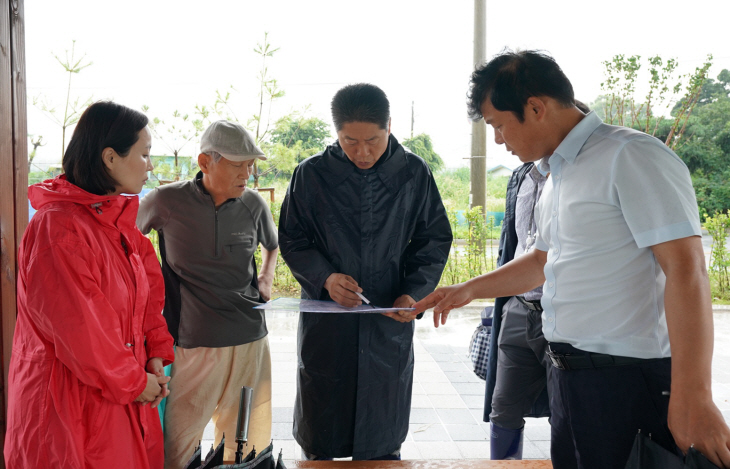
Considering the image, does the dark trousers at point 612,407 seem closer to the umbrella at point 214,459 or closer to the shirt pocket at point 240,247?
the umbrella at point 214,459

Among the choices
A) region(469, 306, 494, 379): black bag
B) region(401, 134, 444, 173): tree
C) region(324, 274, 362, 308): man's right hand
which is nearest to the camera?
region(324, 274, 362, 308): man's right hand

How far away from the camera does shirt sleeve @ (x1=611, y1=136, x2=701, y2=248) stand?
1.12 meters

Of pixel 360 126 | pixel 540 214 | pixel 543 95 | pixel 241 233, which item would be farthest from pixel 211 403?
pixel 543 95

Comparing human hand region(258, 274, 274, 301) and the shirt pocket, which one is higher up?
the shirt pocket

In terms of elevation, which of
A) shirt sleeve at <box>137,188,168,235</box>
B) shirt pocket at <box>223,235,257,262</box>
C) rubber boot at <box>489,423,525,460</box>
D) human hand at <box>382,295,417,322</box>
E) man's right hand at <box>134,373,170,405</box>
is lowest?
rubber boot at <box>489,423,525,460</box>

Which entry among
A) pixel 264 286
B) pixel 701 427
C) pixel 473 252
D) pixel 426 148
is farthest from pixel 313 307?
pixel 426 148

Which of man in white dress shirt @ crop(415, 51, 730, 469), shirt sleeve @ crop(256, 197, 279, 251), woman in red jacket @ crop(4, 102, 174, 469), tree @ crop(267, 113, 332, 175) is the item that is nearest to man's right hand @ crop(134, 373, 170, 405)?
woman in red jacket @ crop(4, 102, 174, 469)

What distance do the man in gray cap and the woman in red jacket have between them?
493 millimetres

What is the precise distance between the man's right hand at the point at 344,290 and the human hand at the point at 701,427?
102cm

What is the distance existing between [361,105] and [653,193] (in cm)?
104

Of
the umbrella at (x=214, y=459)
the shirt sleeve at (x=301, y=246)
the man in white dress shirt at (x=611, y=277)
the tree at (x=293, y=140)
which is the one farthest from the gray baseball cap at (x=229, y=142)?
the tree at (x=293, y=140)

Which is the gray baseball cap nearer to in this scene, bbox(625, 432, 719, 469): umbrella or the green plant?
bbox(625, 432, 719, 469): umbrella

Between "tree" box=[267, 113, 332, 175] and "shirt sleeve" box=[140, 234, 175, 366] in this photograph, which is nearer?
"shirt sleeve" box=[140, 234, 175, 366]

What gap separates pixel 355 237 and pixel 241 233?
494 millimetres
